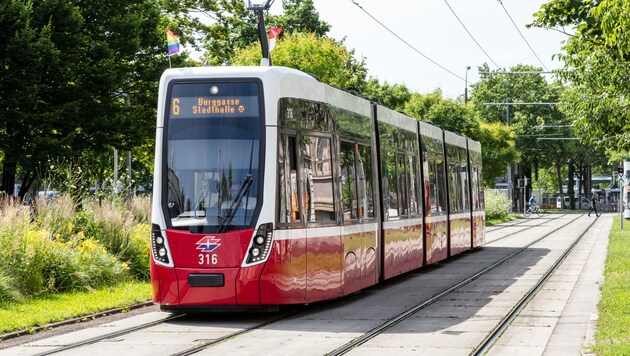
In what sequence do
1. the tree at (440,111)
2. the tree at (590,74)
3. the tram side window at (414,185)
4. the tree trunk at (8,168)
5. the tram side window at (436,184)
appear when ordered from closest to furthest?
1. the tree at (590,74)
2. the tram side window at (414,185)
3. the tram side window at (436,184)
4. the tree trunk at (8,168)
5. the tree at (440,111)

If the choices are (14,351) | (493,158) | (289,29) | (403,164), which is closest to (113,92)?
(403,164)

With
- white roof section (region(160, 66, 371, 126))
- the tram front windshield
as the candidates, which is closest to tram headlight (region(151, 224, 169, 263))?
the tram front windshield

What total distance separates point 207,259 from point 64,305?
113 inches

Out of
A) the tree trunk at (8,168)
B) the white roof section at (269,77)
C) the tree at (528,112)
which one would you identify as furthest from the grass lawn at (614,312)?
the tree at (528,112)

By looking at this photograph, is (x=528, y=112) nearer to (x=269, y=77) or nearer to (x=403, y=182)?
(x=403, y=182)

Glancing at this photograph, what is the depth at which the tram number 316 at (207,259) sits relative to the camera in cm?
1334

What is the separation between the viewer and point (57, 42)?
104 feet

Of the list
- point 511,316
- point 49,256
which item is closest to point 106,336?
point 49,256

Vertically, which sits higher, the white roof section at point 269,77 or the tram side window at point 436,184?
the white roof section at point 269,77

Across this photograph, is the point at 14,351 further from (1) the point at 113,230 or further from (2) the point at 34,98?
(2) the point at 34,98

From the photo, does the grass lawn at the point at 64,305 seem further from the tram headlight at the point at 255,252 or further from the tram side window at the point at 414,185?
the tram side window at the point at 414,185

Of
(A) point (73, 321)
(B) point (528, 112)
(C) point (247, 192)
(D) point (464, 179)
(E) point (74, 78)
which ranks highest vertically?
(B) point (528, 112)

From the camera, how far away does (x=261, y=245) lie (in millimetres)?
13312

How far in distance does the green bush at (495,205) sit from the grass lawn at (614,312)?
3954 centimetres
